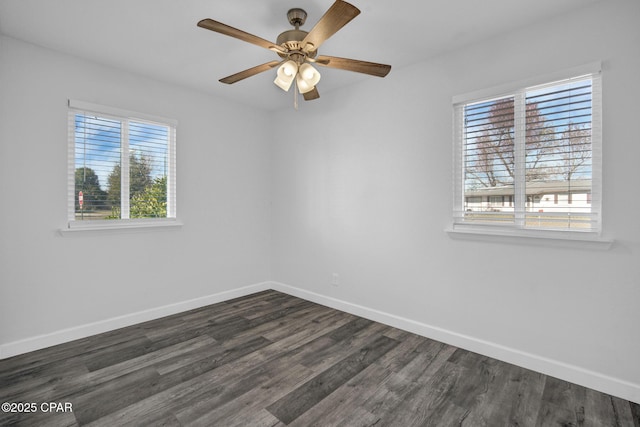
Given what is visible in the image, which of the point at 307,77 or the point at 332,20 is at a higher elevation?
the point at 332,20

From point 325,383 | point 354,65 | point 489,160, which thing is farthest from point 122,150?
point 489,160

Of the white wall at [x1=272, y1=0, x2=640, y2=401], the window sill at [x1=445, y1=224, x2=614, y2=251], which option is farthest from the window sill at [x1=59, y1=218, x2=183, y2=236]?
the window sill at [x1=445, y1=224, x2=614, y2=251]

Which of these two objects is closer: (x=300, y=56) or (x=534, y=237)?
(x=300, y=56)

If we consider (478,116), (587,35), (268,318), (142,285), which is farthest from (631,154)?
(142,285)

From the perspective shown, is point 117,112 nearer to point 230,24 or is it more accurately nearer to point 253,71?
point 230,24

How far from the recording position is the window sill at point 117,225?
2869mm

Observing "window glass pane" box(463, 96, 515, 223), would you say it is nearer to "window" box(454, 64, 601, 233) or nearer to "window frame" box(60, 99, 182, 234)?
"window" box(454, 64, 601, 233)

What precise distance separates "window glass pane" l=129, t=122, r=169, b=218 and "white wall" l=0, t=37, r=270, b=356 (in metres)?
0.17

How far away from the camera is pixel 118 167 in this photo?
3.17 m

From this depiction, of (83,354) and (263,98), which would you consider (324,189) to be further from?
(83,354)

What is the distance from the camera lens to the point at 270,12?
7.20 ft

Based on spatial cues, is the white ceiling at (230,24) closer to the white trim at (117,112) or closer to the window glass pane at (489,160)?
the white trim at (117,112)

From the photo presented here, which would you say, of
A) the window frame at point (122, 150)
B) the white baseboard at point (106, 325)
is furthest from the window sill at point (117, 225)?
the white baseboard at point (106, 325)

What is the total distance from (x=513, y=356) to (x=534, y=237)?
92 centimetres
